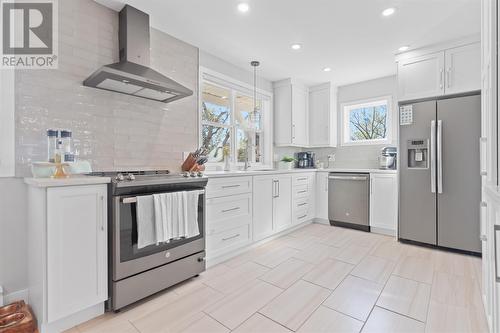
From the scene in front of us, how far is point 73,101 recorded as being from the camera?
1999 millimetres

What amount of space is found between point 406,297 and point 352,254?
91 cm

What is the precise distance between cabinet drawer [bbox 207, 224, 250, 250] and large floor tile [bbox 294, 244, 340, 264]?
2.10 feet

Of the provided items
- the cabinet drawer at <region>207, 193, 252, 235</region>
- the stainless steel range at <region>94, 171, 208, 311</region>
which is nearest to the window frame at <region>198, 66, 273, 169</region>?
the cabinet drawer at <region>207, 193, 252, 235</region>

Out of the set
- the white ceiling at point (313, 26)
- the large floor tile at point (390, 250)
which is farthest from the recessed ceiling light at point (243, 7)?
the large floor tile at point (390, 250)

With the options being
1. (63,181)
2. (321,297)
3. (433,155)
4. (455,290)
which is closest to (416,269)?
(455,290)

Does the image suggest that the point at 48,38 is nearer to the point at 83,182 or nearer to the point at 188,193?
the point at 83,182

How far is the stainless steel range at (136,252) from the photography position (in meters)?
1.70

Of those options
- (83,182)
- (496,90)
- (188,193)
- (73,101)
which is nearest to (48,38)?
(73,101)

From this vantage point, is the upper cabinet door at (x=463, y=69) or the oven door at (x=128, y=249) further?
the upper cabinet door at (x=463, y=69)

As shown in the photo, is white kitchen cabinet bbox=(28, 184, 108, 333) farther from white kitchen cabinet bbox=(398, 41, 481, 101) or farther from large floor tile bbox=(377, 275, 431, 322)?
white kitchen cabinet bbox=(398, 41, 481, 101)

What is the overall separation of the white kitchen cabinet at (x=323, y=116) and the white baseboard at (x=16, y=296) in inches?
166

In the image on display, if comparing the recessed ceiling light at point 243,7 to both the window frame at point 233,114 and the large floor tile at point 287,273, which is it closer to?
the window frame at point 233,114

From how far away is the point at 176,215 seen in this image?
2.01m

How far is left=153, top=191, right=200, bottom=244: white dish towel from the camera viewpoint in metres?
1.88
